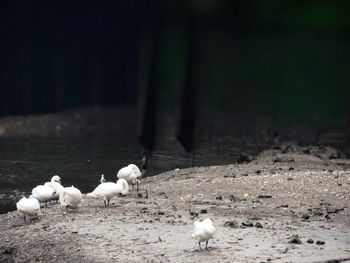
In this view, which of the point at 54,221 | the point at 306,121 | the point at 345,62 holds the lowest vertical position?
the point at 54,221

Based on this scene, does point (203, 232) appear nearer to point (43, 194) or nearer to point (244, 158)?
point (43, 194)

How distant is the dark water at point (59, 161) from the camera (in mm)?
10594

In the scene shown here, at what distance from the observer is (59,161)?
12.4 metres

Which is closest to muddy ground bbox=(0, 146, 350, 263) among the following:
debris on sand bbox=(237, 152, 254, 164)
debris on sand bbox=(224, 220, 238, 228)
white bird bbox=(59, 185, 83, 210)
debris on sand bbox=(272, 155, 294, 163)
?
debris on sand bbox=(224, 220, 238, 228)

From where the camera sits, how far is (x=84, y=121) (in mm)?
15312

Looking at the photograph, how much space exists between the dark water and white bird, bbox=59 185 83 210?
125 centimetres

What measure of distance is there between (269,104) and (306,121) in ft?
2.46

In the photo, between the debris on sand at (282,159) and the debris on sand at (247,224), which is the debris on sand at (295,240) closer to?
the debris on sand at (247,224)

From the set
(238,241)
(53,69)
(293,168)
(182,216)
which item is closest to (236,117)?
(293,168)

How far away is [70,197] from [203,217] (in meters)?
1.38

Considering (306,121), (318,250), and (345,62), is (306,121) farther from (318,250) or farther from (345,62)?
(318,250)

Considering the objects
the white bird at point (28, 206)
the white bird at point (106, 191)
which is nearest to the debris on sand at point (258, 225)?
the white bird at point (106, 191)

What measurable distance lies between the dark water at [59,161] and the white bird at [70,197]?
1250 mm

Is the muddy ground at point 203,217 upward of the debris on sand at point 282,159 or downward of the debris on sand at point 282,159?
downward
